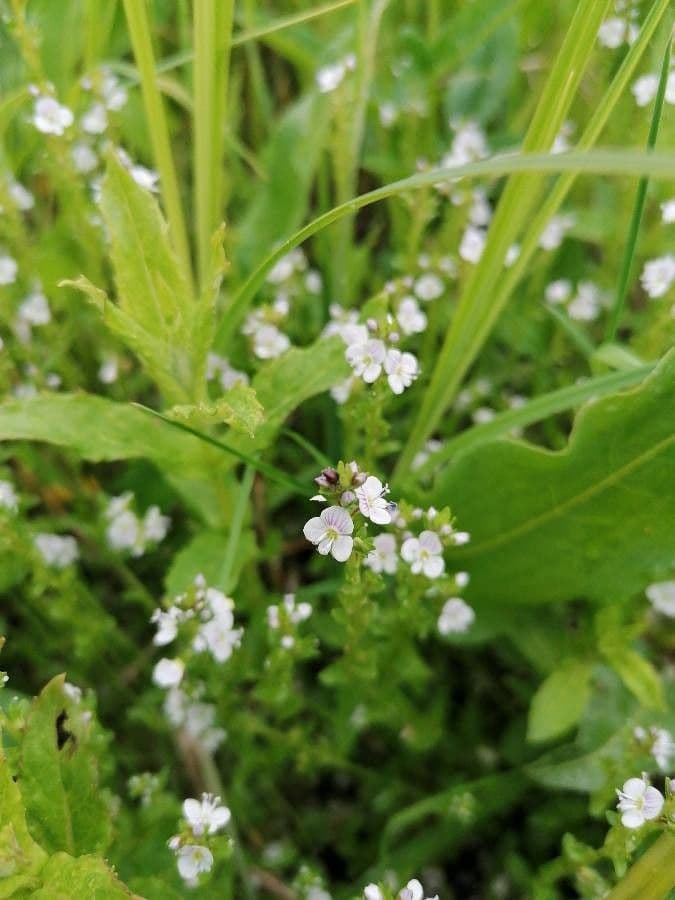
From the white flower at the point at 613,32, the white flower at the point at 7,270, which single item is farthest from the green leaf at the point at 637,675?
the white flower at the point at 7,270

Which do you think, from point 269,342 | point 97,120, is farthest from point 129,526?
point 97,120

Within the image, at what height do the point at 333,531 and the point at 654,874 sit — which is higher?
the point at 333,531

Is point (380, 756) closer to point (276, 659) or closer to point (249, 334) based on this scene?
point (276, 659)

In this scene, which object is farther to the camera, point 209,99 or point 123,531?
point 123,531

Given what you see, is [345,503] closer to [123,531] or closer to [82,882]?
[82,882]

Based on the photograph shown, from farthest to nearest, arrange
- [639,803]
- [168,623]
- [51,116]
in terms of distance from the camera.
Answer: [51,116], [168,623], [639,803]

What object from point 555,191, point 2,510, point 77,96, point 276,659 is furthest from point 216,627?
point 77,96
